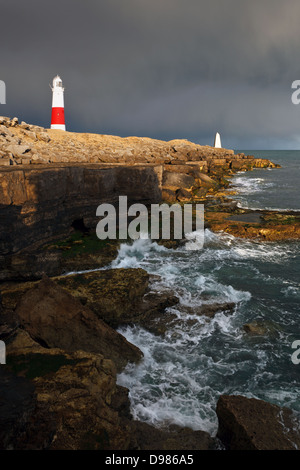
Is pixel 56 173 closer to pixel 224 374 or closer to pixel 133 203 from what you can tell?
pixel 133 203

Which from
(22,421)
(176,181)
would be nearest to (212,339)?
(22,421)

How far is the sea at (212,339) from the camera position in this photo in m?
6.82

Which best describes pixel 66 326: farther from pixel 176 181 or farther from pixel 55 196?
pixel 176 181

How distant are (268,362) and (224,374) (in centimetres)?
121

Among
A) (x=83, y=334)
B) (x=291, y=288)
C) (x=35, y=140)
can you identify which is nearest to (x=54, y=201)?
(x=83, y=334)

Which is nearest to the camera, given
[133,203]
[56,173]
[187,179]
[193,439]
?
[193,439]

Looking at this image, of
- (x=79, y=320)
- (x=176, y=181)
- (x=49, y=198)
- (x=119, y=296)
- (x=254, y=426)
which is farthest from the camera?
(x=176, y=181)

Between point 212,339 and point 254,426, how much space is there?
3.59 m

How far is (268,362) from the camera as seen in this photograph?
797 cm

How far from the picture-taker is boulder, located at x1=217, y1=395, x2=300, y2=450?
506cm

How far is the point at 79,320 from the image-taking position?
24.6 ft

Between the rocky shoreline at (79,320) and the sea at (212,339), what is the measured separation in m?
0.43

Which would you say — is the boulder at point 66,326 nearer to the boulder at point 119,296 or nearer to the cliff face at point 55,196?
the boulder at point 119,296

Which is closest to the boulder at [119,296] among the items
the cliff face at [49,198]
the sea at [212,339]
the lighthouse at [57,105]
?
the sea at [212,339]
